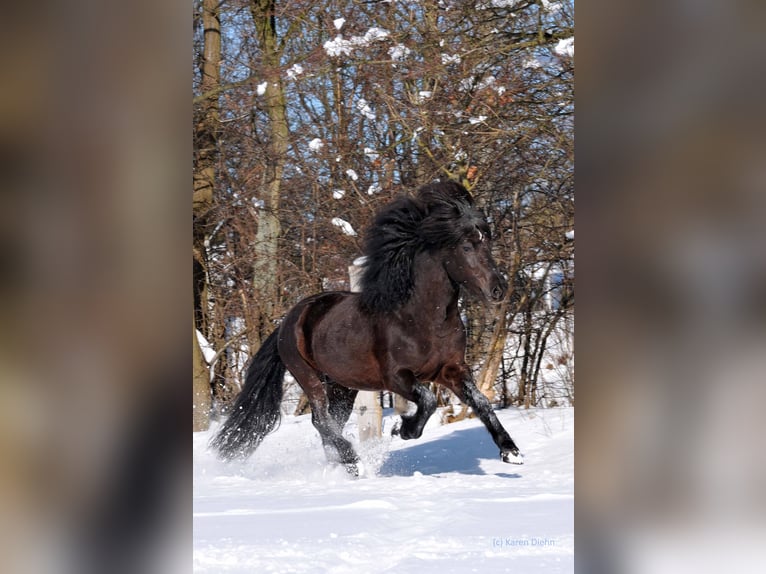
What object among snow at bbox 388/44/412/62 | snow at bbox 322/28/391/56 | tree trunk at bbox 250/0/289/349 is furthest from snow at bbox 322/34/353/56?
tree trunk at bbox 250/0/289/349

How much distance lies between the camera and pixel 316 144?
5352mm

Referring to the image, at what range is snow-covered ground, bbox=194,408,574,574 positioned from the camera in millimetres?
2582

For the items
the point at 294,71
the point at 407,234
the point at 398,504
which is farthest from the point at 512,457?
the point at 294,71

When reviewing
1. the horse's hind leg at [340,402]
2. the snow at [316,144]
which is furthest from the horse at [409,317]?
the snow at [316,144]

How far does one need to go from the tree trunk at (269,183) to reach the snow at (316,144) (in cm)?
27

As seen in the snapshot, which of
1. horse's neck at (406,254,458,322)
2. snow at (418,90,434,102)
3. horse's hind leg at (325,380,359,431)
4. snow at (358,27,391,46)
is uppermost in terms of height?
snow at (358,27,391,46)

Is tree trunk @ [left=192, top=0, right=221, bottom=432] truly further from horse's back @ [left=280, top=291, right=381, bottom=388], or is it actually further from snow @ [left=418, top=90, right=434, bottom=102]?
snow @ [left=418, top=90, right=434, bottom=102]

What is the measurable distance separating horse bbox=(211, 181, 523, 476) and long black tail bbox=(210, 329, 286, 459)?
12 millimetres

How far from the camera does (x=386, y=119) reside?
17.0 ft

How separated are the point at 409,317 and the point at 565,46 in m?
1.99

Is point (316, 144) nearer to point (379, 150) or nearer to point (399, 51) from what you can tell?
point (379, 150)
